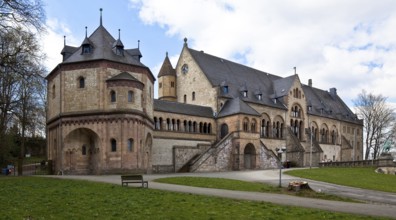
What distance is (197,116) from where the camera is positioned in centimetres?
5734

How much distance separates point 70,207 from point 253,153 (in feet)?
143

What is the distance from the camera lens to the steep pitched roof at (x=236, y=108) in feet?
187

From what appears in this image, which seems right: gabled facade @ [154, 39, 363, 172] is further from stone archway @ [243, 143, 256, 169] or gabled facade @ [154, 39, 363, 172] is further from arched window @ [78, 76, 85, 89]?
arched window @ [78, 76, 85, 89]

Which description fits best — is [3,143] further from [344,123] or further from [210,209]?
[344,123]

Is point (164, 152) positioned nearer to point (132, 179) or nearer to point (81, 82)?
point (81, 82)

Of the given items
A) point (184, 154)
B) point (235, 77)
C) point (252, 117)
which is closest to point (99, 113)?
point (184, 154)

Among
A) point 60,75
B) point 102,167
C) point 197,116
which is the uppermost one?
point 60,75

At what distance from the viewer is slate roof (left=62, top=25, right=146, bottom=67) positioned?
142 ft

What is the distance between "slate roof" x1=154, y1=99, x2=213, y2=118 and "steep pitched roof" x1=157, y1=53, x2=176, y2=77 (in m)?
10.4

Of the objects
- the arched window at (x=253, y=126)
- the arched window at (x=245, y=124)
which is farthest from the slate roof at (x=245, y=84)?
the arched window at (x=253, y=126)

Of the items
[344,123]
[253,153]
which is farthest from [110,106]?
[344,123]

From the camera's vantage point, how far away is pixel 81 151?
4262cm

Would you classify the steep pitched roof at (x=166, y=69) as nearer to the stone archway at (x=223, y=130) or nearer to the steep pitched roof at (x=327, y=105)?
the stone archway at (x=223, y=130)

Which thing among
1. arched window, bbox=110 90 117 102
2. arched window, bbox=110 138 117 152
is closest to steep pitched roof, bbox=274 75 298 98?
arched window, bbox=110 90 117 102
